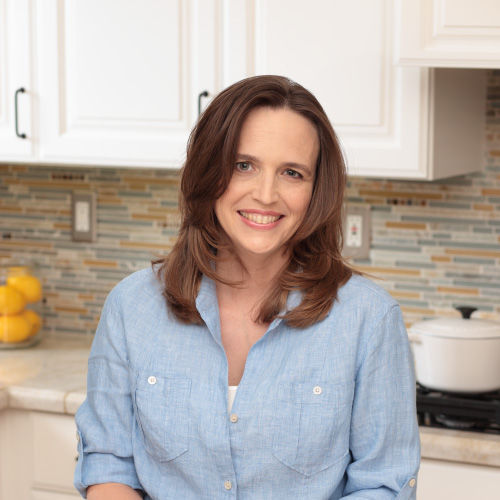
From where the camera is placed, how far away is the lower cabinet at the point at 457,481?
5.88 feet

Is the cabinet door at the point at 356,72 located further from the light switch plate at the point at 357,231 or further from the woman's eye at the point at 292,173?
the woman's eye at the point at 292,173

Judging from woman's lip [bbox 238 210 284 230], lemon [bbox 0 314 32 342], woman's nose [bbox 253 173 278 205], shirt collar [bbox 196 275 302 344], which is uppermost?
woman's nose [bbox 253 173 278 205]

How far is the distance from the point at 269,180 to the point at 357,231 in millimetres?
1081

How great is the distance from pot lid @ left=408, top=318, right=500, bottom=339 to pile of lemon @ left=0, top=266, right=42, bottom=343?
3.84 feet

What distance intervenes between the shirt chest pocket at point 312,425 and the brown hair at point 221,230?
0.12m

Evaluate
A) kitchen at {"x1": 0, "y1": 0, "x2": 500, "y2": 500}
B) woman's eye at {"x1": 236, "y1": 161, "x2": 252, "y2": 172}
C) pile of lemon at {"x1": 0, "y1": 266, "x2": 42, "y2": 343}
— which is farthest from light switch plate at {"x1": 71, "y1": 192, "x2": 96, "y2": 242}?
woman's eye at {"x1": 236, "y1": 161, "x2": 252, "y2": 172}

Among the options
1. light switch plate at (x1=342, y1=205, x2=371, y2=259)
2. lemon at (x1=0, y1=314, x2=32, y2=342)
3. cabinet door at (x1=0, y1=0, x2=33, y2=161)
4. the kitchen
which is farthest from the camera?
lemon at (x1=0, y1=314, x2=32, y2=342)

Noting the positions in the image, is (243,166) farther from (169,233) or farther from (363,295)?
(169,233)

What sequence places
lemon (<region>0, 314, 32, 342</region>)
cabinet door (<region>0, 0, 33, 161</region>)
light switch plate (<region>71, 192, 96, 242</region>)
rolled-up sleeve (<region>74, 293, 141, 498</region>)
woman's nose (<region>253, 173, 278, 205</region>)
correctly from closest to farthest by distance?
woman's nose (<region>253, 173, 278, 205</region>), rolled-up sleeve (<region>74, 293, 141, 498</region>), cabinet door (<region>0, 0, 33, 161</region>), lemon (<region>0, 314, 32, 342</region>), light switch plate (<region>71, 192, 96, 242</region>)

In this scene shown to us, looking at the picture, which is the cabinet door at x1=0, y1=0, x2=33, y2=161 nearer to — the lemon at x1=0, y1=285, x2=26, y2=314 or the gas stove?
the lemon at x1=0, y1=285, x2=26, y2=314

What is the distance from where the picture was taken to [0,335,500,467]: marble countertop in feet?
5.87

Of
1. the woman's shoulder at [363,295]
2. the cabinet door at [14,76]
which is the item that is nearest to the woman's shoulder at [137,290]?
the woman's shoulder at [363,295]

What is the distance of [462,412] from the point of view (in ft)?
6.17

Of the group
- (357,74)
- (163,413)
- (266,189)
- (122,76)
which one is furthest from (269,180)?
(122,76)
